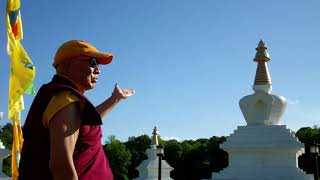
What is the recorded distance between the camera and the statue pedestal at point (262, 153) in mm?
20812

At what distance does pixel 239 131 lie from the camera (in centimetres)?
2192

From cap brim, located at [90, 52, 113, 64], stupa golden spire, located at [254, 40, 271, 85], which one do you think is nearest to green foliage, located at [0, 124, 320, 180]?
stupa golden spire, located at [254, 40, 271, 85]

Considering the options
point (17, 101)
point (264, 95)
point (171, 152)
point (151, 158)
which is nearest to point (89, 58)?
point (17, 101)

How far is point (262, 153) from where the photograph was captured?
2133 centimetres

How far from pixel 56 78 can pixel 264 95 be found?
20.5 metres

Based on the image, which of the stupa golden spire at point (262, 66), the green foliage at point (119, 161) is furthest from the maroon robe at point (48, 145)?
the green foliage at point (119, 161)

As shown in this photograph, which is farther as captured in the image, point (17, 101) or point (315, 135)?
point (315, 135)

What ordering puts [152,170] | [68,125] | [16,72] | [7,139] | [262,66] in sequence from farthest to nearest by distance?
[7,139]
[152,170]
[262,66]
[16,72]
[68,125]

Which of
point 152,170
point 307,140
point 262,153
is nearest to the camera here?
point 262,153

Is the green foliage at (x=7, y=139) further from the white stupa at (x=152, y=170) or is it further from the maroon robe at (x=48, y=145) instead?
the maroon robe at (x=48, y=145)

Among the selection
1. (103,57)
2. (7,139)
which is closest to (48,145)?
(103,57)

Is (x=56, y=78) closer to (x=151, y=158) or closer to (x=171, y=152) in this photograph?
(x=151, y=158)

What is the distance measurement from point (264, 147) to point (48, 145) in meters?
18.9

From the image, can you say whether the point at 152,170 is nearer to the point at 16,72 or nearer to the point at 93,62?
the point at 16,72
